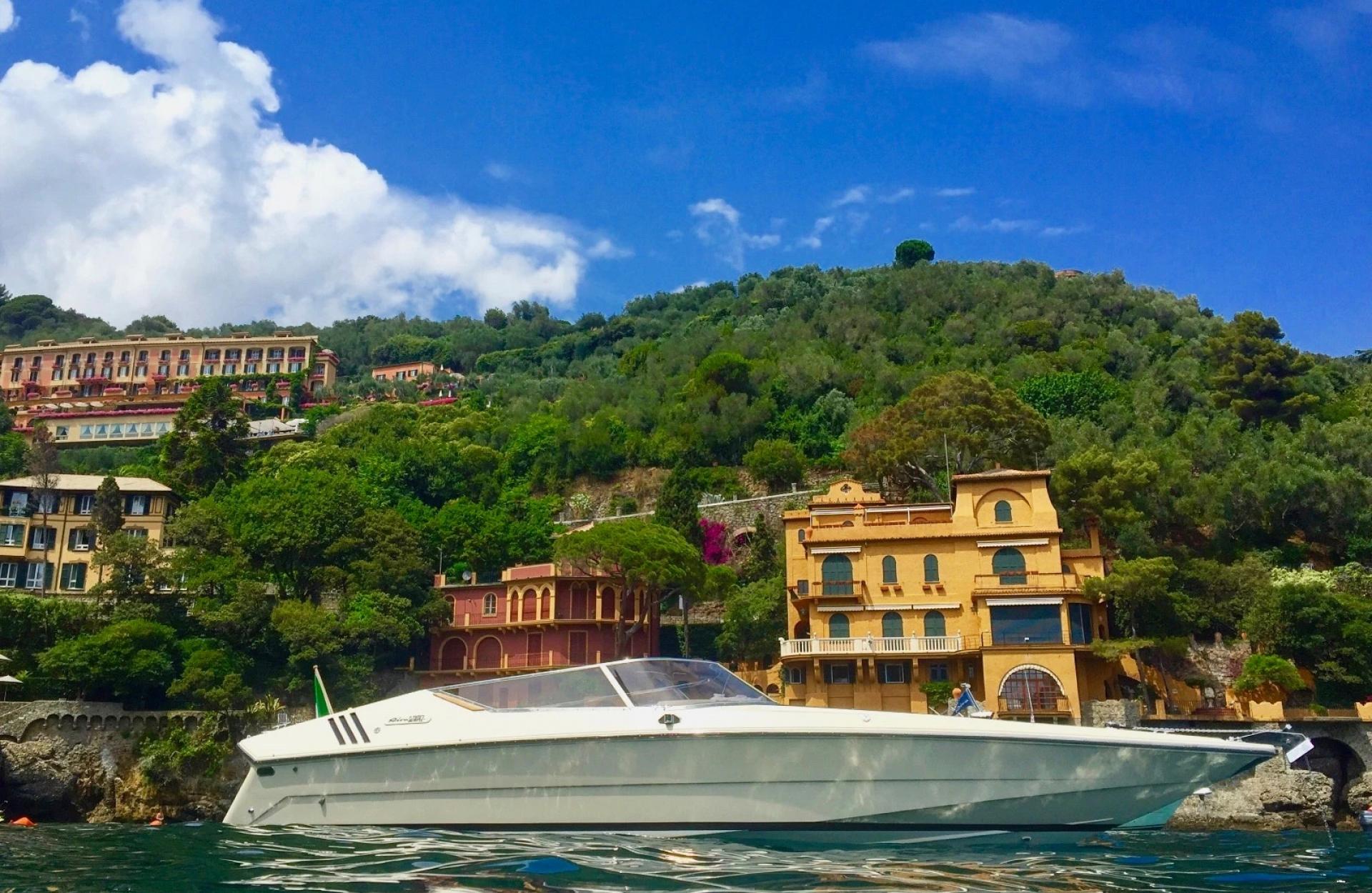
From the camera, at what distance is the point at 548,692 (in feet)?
43.7

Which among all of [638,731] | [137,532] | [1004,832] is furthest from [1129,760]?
[137,532]

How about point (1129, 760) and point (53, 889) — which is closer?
point (53, 889)

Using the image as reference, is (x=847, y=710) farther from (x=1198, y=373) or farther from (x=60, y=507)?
(x=1198, y=373)

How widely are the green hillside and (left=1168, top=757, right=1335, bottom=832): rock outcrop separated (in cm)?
452

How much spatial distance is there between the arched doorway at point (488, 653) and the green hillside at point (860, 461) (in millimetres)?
2597

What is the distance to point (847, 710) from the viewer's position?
1241cm

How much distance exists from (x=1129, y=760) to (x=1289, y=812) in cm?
1646

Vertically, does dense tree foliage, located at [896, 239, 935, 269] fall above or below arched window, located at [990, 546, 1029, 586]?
above

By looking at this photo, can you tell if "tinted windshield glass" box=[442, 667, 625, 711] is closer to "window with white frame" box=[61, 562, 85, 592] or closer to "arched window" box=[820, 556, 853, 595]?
"arched window" box=[820, 556, 853, 595]

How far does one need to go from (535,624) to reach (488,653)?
264cm

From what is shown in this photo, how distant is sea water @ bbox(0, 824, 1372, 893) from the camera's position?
8844 millimetres

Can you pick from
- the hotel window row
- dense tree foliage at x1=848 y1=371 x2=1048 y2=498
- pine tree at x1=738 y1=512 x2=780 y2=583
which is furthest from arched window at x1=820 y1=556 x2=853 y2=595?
the hotel window row

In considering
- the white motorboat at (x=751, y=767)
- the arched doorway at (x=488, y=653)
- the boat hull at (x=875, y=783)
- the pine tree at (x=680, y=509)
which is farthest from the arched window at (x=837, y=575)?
the boat hull at (x=875, y=783)

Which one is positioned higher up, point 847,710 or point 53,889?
point 847,710
